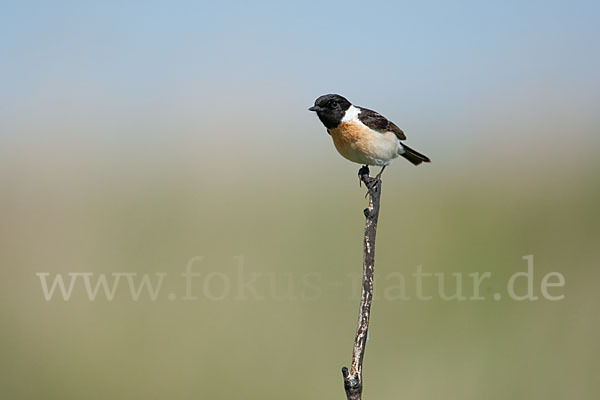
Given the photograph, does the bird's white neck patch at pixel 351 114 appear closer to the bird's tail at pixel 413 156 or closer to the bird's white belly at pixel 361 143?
the bird's white belly at pixel 361 143

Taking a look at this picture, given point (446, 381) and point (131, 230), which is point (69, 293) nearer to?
point (131, 230)

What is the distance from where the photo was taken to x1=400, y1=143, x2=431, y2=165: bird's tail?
5.21 metres

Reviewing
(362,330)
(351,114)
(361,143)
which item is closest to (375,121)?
(351,114)

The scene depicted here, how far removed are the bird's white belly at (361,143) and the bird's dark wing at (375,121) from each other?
0.16 ft

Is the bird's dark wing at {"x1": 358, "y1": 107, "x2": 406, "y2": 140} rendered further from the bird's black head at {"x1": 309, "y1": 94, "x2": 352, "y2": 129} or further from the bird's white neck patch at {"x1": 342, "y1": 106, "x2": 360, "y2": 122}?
the bird's black head at {"x1": 309, "y1": 94, "x2": 352, "y2": 129}

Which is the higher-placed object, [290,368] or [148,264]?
[148,264]

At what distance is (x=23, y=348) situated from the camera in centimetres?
588

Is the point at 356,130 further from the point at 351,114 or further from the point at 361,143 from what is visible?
the point at 351,114

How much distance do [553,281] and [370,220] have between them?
403 centimetres

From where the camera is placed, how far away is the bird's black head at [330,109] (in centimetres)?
446

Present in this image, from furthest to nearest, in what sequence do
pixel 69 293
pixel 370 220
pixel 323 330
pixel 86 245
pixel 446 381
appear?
pixel 86 245 → pixel 69 293 → pixel 323 330 → pixel 446 381 → pixel 370 220

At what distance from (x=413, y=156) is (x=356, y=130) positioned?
41.7 inches

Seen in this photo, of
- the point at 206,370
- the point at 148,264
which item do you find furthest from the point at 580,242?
the point at 148,264

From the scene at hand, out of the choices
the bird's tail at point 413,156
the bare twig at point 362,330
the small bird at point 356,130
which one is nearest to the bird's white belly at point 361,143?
the small bird at point 356,130
